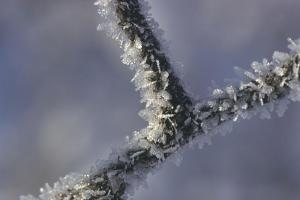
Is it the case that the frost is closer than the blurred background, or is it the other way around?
the frost

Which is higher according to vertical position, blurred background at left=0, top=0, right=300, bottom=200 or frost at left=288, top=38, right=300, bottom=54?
blurred background at left=0, top=0, right=300, bottom=200

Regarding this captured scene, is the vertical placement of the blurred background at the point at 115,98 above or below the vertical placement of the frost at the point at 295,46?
above

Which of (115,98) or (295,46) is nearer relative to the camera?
(295,46)

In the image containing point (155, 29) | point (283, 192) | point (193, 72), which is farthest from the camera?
point (283, 192)

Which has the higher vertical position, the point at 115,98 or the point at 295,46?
the point at 115,98

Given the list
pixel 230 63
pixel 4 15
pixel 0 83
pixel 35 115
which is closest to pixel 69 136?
pixel 35 115

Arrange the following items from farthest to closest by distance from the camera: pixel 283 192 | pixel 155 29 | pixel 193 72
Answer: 1. pixel 283 192
2. pixel 193 72
3. pixel 155 29

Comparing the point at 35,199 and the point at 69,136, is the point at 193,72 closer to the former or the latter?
the point at 69,136

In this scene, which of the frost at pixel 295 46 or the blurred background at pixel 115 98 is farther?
the blurred background at pixel 115 98
